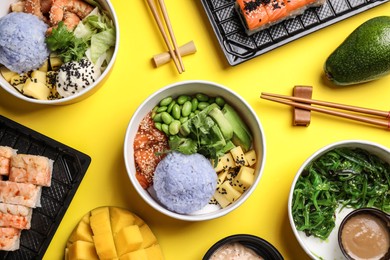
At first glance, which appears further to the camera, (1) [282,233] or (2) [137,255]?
(1) [282,233]

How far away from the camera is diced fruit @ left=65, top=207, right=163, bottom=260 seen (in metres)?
2.50

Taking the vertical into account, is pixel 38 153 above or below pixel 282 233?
above

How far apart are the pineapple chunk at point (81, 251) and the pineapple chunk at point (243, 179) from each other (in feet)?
2.02

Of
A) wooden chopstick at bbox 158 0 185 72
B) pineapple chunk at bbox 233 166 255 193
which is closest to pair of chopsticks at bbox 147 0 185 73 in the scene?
wooden chopstick at bbox 158 0 185 72

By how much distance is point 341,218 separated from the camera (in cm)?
263

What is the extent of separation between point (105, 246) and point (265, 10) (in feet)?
3.66

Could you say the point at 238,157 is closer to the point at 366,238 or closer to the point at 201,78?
the point at 201,78

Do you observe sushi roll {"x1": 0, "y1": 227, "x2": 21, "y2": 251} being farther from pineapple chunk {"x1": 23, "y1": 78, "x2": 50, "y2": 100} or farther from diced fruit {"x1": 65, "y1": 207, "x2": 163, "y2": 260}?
pineapple chunk {"x1": 23, "y1": 78, "x2": 50, "y2": 100}

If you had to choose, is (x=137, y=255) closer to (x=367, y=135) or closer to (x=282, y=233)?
(x=282, y=233)

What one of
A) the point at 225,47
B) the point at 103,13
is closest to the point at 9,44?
the point at 103,13

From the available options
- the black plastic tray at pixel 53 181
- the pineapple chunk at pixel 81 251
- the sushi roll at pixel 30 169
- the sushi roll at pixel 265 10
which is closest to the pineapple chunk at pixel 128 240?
the pineapple chunk at pixel 81 251

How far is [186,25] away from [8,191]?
98cm

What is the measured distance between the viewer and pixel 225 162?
2.55 metres

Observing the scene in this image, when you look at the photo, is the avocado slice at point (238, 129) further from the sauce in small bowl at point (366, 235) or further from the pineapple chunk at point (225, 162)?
the sauce in small bowl at point (366, 235)
